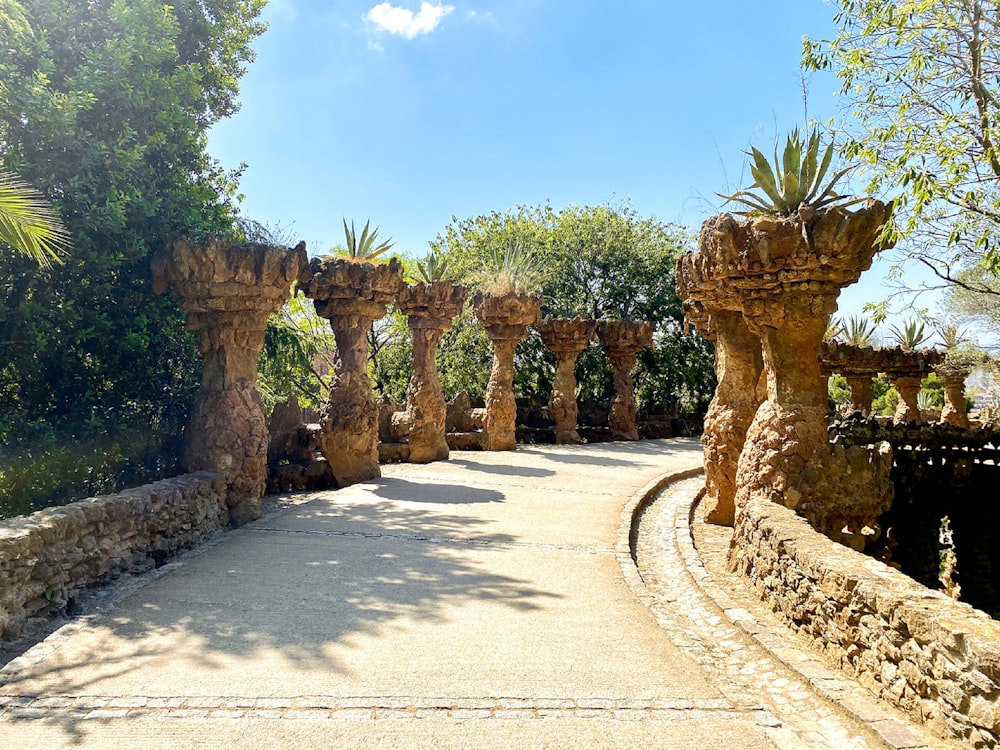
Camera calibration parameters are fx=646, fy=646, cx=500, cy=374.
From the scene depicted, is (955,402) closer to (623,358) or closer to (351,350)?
(623,358)

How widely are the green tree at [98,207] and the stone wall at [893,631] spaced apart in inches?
276

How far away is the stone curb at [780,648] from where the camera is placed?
3006 millimetres

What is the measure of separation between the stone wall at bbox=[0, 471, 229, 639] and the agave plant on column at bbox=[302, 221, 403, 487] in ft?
11.8

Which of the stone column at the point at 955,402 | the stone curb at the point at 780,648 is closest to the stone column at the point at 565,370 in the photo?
the stone curb at the point at 780,648

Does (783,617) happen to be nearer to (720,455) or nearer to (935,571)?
(720,455)

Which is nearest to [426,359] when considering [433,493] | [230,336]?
[433,493]

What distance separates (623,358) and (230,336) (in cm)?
1333

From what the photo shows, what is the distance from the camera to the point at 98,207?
22.3ft

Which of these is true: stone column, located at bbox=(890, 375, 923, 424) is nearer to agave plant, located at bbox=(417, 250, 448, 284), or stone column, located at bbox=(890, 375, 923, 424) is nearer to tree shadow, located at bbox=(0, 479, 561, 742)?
agave plant, located at bbox=(417, 250, 448, 284)

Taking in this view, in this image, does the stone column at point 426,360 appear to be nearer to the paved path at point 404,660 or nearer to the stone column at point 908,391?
the paved path at point 404,660

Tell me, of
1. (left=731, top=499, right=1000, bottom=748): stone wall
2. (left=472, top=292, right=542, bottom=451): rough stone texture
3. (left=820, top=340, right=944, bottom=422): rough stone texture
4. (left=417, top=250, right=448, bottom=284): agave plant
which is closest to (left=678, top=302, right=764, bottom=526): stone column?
(left=731, top=499, right=1000, bottom=748): stone wall

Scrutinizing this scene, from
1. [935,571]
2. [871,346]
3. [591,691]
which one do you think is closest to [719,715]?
[591,691]

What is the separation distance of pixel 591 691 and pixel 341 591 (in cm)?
236

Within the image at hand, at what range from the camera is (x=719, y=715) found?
10.8 feet
